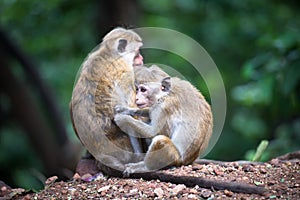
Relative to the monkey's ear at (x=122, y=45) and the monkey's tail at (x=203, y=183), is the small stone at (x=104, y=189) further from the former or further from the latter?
the monkey's ear at (x=122, y=45)

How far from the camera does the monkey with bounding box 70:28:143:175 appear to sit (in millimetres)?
4418

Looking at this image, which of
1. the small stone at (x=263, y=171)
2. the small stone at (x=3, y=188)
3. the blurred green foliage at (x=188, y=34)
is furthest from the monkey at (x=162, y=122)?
the blurred green foliage at (x=188, y=34)

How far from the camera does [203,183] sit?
13.7ft

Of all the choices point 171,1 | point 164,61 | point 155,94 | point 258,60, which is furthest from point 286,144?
point 171,1

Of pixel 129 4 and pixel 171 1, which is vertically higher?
pixel 171 1

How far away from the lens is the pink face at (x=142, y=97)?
4395 mm

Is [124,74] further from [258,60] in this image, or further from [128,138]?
[258,60]

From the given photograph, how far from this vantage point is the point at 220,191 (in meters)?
4.05

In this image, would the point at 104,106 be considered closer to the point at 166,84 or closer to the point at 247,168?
the point at 166,84

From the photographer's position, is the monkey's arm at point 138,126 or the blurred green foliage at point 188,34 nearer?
the monkey's arm at point 138,126

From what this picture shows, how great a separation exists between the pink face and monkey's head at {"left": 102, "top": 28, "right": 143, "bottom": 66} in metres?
0.40

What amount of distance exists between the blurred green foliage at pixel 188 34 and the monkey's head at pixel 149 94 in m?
3.56

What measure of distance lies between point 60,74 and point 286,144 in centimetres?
580

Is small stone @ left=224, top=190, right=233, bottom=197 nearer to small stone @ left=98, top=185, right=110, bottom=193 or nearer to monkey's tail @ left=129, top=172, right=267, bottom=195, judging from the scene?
monkey's tail @ left=129, top=172, right=267, bottom=195
